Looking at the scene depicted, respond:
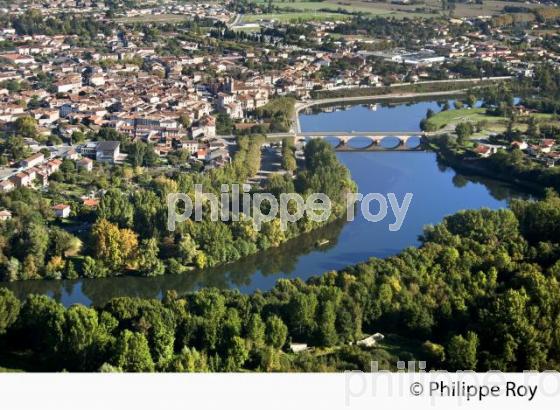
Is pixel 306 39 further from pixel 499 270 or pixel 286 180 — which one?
pixel 499 270

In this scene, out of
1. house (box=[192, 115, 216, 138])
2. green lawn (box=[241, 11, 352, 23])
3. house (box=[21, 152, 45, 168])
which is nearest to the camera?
house (box=[21, 152, 45, 168])

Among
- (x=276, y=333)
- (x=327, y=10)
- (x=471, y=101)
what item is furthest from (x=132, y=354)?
(x=327, y=10)

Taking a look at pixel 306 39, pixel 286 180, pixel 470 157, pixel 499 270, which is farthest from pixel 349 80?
pixel 499 270

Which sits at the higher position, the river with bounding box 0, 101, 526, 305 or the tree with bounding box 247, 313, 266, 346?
the tree with bounding box 247, 313, 266, 346

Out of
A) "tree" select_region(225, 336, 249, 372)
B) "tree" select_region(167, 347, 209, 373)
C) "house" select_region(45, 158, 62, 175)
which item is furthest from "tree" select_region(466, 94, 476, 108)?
"tree" select_region(167, 347, 209, 373)

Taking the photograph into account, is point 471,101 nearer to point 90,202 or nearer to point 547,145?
point 547,145

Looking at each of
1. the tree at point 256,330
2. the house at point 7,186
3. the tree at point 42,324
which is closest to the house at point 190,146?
the house at point 7,186

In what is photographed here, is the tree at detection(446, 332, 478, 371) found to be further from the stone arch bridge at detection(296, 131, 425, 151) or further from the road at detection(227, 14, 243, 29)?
the road at detection(227, 14, 243, 29)
